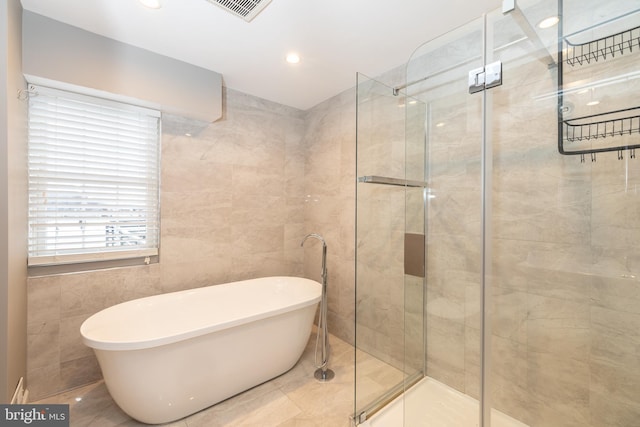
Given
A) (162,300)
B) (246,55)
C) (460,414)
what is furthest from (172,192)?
(460,414)

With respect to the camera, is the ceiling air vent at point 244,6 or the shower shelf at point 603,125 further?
the ceiling air vent at point 244,6

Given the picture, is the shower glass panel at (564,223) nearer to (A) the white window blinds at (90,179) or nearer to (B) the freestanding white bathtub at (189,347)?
(B) the freestanding white bathtub at (189,347)

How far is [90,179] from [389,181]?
2200mm

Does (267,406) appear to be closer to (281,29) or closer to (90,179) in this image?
(90,179)

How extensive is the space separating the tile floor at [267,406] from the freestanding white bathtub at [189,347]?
7cm

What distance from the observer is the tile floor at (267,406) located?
161 centimetres

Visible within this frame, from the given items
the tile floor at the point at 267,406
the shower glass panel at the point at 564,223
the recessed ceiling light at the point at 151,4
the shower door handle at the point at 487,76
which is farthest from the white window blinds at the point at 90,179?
the shower glass panel at the point at 564,223

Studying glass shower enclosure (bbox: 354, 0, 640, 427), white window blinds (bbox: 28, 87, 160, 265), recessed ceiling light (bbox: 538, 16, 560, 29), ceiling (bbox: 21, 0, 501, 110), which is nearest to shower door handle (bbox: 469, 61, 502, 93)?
glass shower enclosure (bbox: 354, 0, 640, 427)

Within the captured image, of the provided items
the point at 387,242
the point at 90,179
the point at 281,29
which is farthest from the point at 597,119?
the point at 90,179

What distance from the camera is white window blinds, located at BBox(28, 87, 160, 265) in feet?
5.90

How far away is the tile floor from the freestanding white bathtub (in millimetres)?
72

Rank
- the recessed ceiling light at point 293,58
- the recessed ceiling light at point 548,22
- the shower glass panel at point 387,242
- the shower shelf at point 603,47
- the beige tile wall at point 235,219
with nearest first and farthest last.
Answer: the shower shelf at point 603,47, the recessed ceiling light at point 548,22, the shower glass panel at point 387,242, the beige tile wall at point 235,219, the recessed ceiling light at point 293,58

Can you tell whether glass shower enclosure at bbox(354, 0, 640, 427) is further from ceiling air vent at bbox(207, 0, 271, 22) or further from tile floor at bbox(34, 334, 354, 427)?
ceiling air vent at bbox(207, 0, 271, 22)

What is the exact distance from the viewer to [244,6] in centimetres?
148
